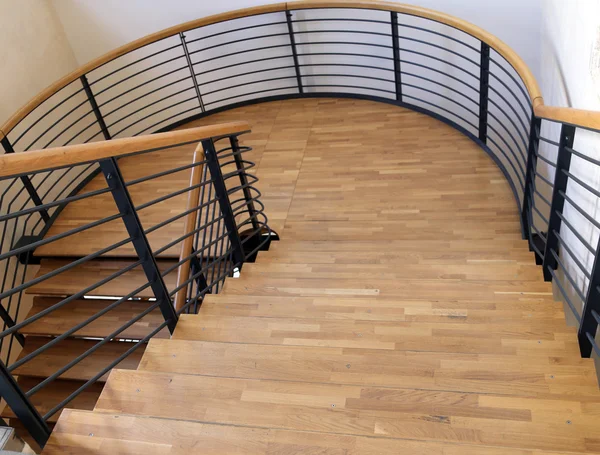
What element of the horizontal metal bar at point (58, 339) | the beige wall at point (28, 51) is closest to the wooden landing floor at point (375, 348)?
the horizontal metal bar at point (58, 339)

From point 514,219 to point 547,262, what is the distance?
836 mm

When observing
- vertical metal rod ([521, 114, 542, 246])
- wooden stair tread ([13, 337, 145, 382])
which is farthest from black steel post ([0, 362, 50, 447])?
vertical metal rod ([521, 114, 542, 246])

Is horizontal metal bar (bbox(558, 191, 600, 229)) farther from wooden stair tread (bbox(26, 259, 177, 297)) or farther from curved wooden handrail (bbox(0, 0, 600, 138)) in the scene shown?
wooden stair tread (bbox(26, 259, 177, 297))

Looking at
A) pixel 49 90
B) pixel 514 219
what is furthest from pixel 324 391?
pixel 49 90

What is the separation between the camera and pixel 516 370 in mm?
1959

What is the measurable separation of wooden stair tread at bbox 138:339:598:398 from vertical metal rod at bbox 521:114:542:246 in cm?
130

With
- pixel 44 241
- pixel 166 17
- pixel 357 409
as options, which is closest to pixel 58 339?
pixel 44 241

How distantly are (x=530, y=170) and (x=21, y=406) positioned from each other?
107 inches

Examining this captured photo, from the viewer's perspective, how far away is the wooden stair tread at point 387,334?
2143 mm

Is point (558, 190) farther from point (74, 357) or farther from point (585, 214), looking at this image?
point (74, 357)

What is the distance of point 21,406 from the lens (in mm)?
1747

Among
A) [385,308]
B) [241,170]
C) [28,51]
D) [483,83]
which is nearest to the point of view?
[385,308]

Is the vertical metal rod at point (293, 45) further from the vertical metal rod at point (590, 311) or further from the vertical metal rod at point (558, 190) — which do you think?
the vertical metal rod at point (590, 311)

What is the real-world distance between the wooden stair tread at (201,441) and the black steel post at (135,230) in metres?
0.63
